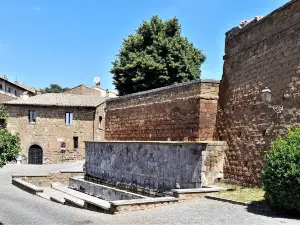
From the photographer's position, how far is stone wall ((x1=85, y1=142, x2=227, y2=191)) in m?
13.4

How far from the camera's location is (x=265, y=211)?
368 inches

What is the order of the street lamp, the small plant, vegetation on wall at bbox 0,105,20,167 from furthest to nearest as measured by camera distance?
the street lamp
vegetation on wall at bbox 0,105,20,167
the small plant

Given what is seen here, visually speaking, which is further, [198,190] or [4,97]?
[4,97]

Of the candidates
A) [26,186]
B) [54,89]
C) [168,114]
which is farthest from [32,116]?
[54,89]

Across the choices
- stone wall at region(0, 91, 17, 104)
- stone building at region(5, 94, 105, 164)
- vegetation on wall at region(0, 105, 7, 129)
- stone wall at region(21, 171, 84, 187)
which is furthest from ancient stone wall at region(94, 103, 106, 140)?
stone wall at region(0, 91, 17, 104)

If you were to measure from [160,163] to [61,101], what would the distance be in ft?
84.9

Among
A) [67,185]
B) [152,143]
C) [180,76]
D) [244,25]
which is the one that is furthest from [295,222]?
[180,76]

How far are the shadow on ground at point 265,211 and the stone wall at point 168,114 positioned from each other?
16.6 ft

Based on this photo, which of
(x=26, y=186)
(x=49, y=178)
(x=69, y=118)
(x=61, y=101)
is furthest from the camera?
(x=61, y=101)

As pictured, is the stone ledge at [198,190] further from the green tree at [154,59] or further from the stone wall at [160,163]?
the green tree at [154,59]

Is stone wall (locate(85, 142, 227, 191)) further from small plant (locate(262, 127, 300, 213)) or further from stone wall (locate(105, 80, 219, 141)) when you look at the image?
small plant (locate(262, 127, 300, 213))

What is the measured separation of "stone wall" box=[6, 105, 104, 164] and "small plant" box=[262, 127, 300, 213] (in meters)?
31.5

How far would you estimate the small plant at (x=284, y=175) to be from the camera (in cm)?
823

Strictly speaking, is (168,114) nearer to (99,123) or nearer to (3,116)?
(99,123)
